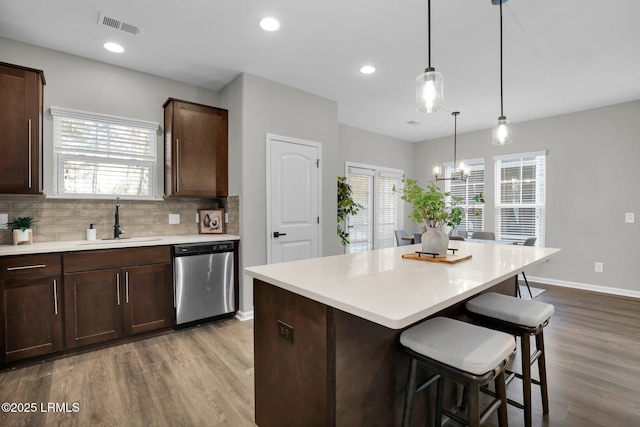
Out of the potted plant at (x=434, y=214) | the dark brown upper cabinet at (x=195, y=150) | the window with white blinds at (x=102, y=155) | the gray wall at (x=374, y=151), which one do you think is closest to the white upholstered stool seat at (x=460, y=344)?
the potted plant at (x=434, y=214)

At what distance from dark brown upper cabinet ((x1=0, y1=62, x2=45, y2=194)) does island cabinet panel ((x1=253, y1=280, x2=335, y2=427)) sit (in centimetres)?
242

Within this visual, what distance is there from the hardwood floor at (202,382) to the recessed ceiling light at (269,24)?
8.99ft

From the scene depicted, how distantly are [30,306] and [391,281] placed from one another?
9.25 ft

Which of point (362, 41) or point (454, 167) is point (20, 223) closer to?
point (362, 41)

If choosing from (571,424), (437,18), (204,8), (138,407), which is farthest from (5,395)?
(437,18)

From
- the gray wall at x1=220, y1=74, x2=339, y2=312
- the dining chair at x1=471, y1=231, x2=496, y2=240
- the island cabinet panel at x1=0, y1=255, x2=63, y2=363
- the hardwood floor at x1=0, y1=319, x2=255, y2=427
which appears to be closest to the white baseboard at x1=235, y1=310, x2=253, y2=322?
the gray wall at x1=220, y1=74, x2=339, y2=312

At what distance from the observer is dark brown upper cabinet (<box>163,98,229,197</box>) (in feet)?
11.2

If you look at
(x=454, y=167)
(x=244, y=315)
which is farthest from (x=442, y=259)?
(x=454, y=167)

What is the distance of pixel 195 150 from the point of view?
352 cm

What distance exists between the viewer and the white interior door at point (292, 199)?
3.66 m

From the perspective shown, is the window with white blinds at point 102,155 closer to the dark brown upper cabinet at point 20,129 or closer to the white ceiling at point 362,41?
the dark brown upper cabinet at point 20,129

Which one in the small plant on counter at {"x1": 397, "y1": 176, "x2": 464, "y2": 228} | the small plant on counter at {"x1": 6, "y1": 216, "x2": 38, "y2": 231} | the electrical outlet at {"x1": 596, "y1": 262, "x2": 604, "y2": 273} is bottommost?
the electrical outlet at {"x1": 596, "y1": 262, "x2": 604, "y2": 273}

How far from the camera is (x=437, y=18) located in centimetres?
249

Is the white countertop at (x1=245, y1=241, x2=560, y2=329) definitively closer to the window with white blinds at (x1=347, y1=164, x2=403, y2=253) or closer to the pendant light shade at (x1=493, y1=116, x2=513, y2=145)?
the pendant light shade at (x1=493, y1=116, x2=513, y2=145)
